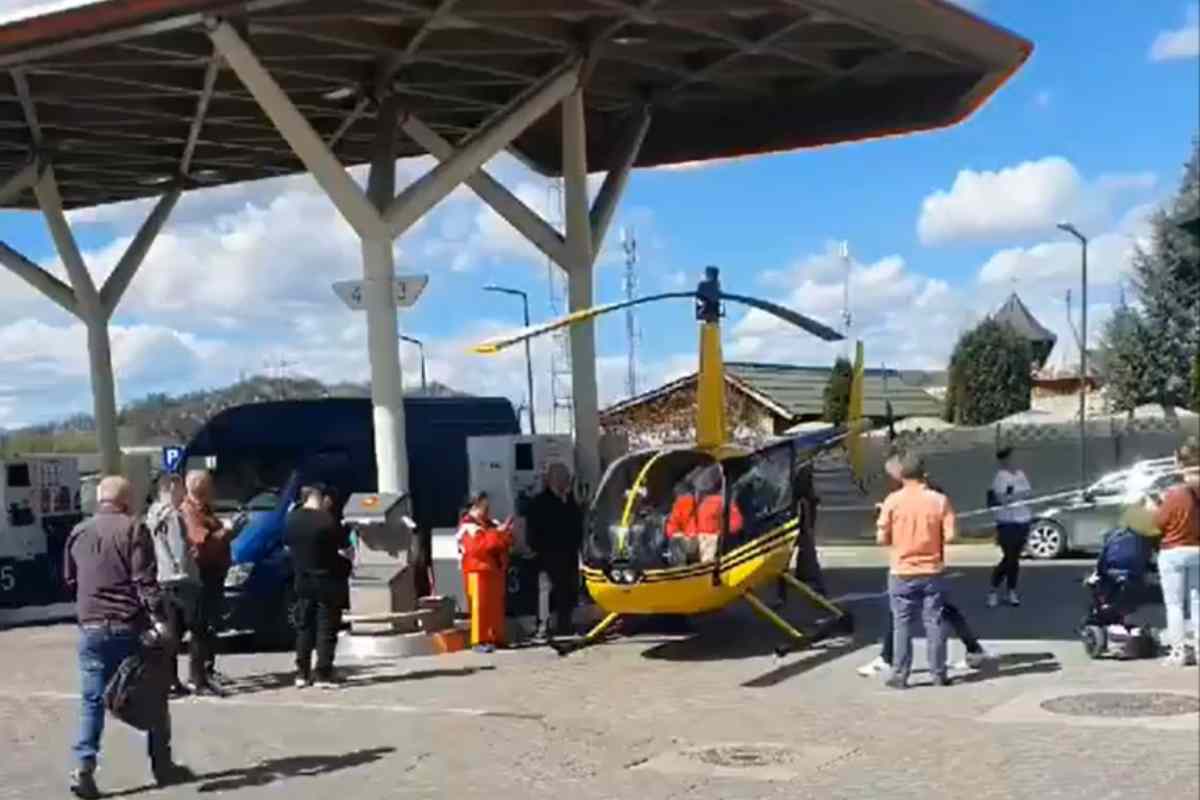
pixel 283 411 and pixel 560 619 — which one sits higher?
pixel 283 411

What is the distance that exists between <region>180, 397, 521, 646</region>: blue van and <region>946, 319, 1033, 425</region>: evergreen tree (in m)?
19.1

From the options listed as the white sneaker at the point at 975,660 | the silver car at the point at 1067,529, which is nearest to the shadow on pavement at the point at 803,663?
the white sneaker at the point at 975,660

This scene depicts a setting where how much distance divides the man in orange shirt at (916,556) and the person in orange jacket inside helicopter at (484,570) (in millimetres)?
5003

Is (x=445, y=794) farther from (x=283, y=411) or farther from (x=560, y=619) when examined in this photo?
(x=283, y=411)

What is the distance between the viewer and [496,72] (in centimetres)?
2030

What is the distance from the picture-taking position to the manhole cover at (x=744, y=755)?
930 cm

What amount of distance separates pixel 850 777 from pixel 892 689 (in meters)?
3.15

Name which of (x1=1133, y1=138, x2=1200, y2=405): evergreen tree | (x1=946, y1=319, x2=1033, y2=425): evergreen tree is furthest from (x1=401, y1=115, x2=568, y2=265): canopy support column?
(x1=946, y1=319, x2=1033, y2=425): evergreen tree

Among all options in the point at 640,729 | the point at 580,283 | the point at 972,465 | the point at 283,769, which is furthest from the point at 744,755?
the point at 972,465

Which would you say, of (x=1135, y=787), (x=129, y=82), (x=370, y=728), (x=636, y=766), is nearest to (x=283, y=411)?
(x=129, y=82)

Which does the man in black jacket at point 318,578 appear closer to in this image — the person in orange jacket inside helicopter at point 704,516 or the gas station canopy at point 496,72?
the person in orange jacket inside helicopter at point 704,516

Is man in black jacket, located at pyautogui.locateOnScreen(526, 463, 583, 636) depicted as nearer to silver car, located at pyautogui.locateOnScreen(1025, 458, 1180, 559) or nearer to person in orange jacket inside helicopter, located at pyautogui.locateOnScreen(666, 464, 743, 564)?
person in orange jacket inside helicopter, located at pyautogui.locateOnScreen(666, 464, 743, 564)

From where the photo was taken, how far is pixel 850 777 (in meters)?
8.62

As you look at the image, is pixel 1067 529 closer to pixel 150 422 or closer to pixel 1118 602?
pixel 1118 602
